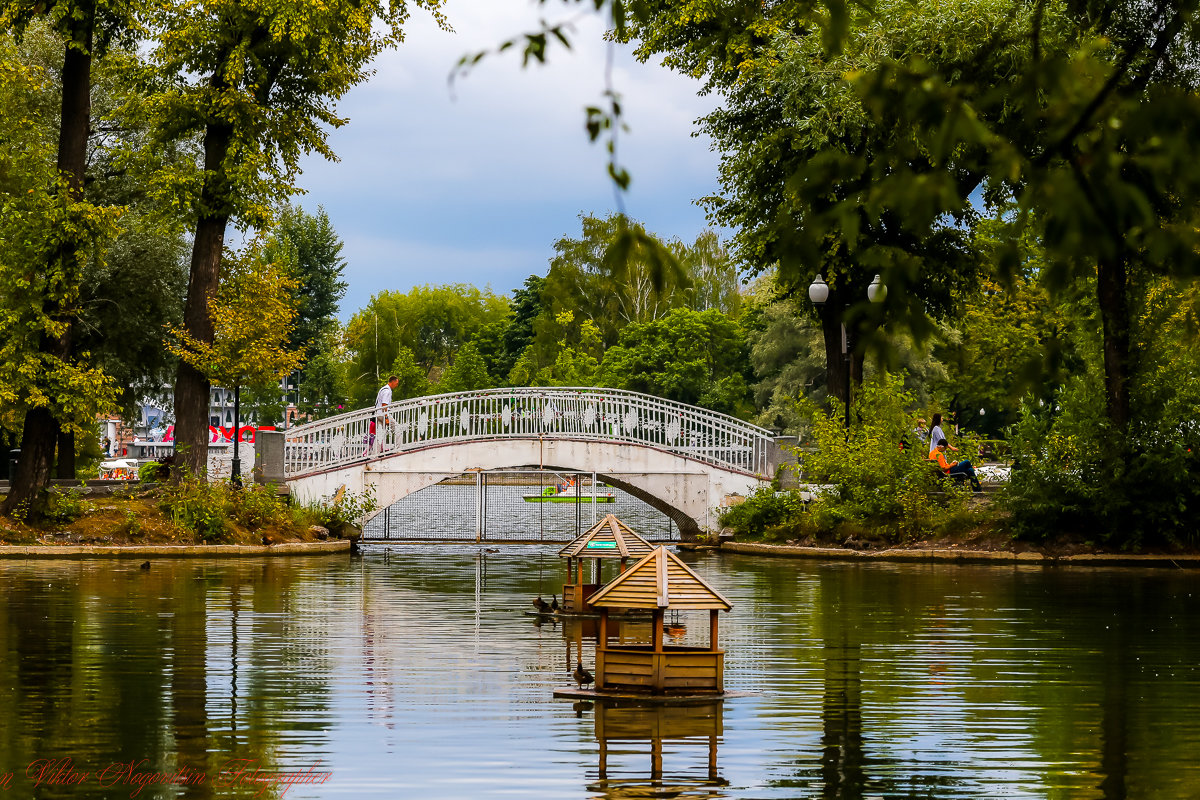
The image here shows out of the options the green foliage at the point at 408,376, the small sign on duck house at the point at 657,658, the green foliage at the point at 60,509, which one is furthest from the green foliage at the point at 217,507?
the green foliage at the point at 408,376

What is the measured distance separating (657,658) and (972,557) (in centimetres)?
1728

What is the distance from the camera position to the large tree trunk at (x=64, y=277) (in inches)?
1013

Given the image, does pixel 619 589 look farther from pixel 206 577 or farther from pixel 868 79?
pixel 206 577

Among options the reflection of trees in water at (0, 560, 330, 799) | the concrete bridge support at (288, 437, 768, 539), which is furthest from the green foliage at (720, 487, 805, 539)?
the reflection of trees in water at (0, 560, 330, 799)

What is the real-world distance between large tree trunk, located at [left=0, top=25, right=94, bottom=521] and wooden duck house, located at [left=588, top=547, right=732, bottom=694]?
18.4m

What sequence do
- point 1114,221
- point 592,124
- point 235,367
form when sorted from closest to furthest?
1. point 1114,221
2. point 592,124
3. point 235,367

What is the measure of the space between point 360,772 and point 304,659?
4965 mm

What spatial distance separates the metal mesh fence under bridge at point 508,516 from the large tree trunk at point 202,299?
4.96m

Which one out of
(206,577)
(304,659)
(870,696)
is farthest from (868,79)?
(206,577)

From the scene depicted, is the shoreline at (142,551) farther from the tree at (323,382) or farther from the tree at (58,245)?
the tree at (323,382)

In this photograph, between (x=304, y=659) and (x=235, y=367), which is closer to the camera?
(x=304, y=659)

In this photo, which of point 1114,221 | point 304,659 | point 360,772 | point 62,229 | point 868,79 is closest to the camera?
point 1114,221

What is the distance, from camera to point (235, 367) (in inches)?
1094

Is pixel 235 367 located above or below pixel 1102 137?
above
